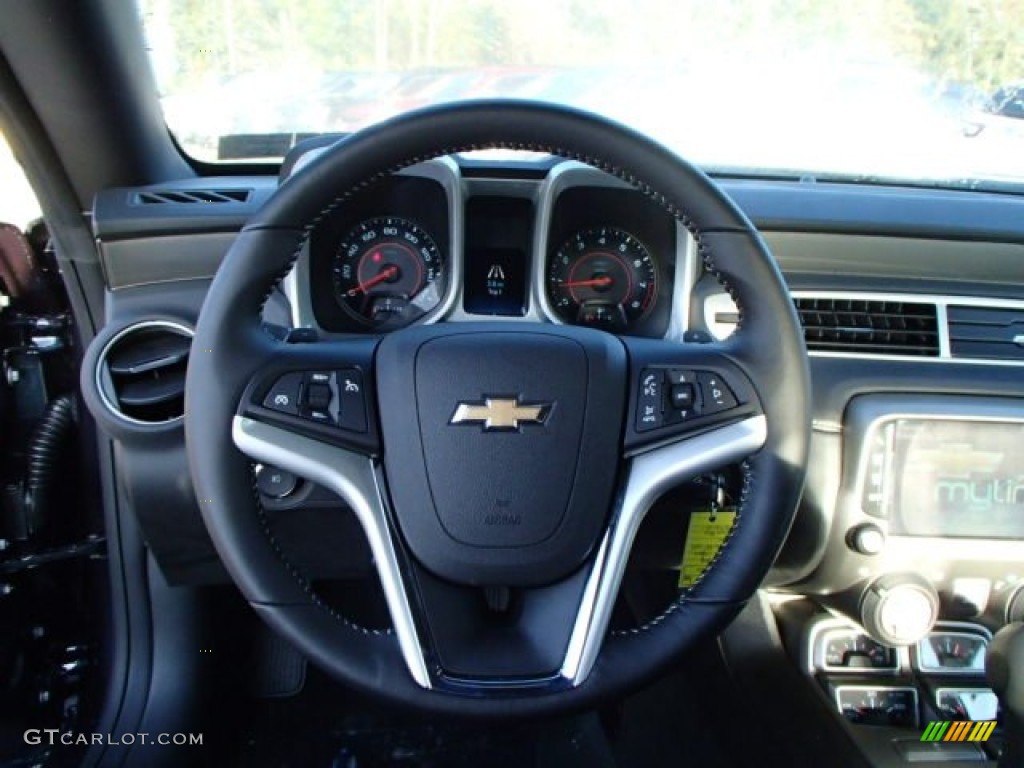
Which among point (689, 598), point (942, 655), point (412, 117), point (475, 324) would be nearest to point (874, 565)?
point (942, 655)

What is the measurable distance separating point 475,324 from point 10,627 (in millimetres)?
1376

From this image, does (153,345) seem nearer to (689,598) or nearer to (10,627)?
(10,627)

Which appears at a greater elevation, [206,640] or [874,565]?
[874,565]

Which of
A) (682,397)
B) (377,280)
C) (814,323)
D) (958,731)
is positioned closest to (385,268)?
(377,280)

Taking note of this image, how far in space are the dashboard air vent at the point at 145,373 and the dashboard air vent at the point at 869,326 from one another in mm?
1301

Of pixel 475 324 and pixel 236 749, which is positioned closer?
pixel 475 324

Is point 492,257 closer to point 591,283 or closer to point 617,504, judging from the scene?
point 591,283

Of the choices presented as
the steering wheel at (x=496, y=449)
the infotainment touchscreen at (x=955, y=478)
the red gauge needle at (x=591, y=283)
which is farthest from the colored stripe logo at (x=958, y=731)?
the red gauge needle at (x=591, y=283)

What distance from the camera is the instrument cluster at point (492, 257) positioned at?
6.63ft

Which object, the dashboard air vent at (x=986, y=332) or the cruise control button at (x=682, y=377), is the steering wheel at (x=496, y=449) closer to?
the cruise control button at (x=682, y=377)

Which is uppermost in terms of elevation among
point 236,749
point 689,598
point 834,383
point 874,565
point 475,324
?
point 475,324

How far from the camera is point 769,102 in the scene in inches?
92.1

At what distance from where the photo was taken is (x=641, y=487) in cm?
153

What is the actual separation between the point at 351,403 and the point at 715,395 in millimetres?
568
